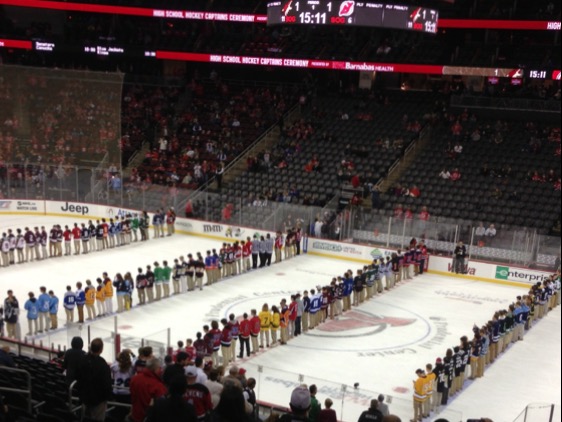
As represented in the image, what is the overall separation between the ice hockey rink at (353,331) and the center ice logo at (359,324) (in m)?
0.03

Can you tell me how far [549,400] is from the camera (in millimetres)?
13586

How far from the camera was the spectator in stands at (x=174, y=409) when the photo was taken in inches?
205

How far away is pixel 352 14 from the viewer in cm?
1812

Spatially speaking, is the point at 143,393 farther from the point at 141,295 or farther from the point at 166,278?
the point at 166,278

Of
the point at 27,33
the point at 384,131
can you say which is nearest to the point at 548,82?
the point at 384,131

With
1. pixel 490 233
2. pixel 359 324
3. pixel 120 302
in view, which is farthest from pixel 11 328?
pixel 490 233

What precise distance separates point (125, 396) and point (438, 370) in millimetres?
6833

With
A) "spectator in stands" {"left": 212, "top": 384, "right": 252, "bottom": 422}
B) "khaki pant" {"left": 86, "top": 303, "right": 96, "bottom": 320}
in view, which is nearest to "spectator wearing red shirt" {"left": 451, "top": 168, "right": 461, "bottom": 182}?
"khaki pant" {"left": 86, "top": 303, "right": 96, "bottom": 320}

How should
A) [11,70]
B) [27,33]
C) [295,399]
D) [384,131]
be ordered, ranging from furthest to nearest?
[27,33], [384,131], [11,70], [295,399]

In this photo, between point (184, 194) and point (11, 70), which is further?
point (184, 194)

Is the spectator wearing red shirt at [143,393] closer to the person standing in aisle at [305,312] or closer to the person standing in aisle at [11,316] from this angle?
the person standing in aisle at [11,316]

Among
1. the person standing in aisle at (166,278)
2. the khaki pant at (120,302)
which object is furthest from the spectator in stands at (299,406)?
the person standing in aisle at (166,278)

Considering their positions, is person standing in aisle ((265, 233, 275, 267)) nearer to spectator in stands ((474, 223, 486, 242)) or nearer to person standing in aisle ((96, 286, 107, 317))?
spectator in stands ((474, 223, 486, 242))

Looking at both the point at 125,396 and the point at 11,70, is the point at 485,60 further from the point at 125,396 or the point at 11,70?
the point at 125,396
